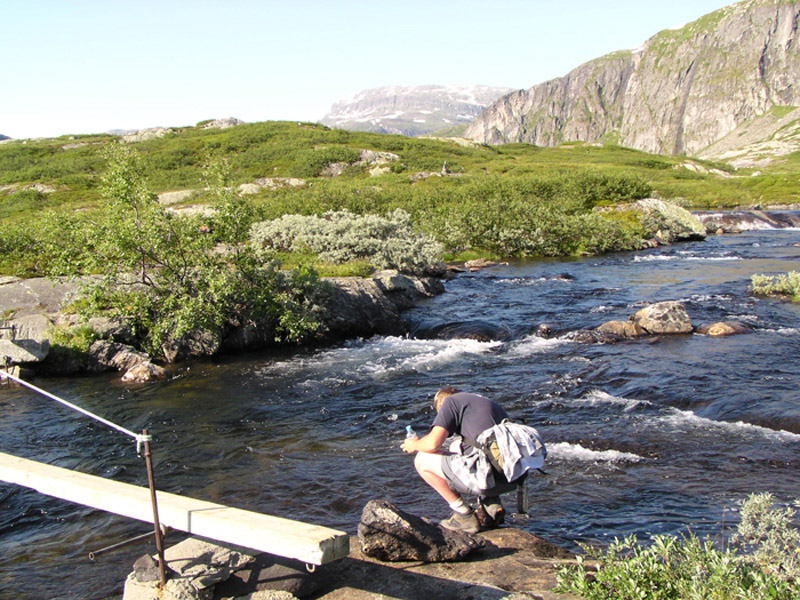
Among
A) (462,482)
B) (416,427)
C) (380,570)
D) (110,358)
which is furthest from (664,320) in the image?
(110,358)

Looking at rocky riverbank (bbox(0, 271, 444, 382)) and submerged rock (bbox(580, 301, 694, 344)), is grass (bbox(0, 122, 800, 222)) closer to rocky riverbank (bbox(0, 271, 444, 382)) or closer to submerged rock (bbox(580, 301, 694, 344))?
rocky riverbank (bbox(0, 271, 444, 382))

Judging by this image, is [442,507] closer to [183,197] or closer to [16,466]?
[16,466]

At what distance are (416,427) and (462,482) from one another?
15.5 feet

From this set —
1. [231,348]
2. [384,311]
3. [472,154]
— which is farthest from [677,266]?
[472,154]

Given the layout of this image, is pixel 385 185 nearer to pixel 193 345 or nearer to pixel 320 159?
pixel 320 159

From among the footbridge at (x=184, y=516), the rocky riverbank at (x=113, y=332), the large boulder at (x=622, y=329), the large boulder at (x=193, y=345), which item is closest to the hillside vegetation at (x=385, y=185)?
the rocky riverbank at (x=113, y=332)

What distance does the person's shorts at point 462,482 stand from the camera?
6.91 meters

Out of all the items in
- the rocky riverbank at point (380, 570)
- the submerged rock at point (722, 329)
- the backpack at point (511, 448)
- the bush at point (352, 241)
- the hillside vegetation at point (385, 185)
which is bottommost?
the submerged rock at point (722, 329)

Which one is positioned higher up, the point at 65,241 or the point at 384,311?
the point at 65,241

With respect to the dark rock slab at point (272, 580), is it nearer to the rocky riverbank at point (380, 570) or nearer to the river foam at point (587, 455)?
the rocky riverbank at point (380, 570)

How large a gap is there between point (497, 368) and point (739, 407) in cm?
564

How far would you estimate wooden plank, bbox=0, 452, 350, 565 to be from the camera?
4770mm

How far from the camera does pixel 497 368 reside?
15.4 metres

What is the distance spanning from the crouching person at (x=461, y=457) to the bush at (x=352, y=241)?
20.5 metres
